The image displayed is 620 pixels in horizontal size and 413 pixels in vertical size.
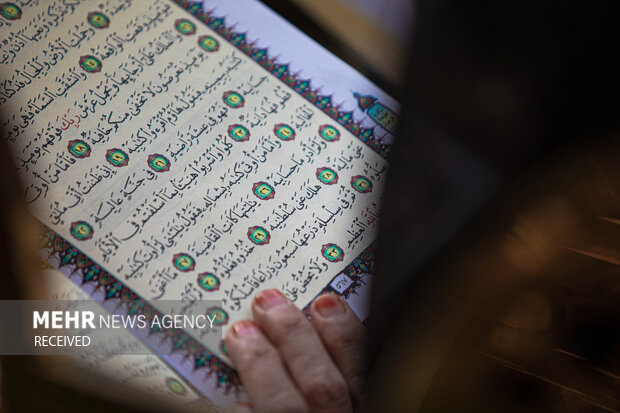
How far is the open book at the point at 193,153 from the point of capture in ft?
1.94

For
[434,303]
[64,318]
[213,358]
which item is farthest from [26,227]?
[434,303]

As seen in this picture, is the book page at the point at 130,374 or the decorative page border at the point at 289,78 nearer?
the book page at the point at 130,374

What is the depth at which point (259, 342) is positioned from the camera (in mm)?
598

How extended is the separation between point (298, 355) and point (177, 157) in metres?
0.27

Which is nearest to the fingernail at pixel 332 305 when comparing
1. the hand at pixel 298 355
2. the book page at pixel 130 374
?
the hand at pixel 298 355

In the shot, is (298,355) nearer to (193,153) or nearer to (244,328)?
(244,328)

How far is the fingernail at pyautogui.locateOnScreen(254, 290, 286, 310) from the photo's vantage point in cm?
59

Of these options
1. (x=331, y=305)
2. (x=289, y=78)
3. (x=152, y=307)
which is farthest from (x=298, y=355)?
(x=289, y=78)

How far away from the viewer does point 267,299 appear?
59cm

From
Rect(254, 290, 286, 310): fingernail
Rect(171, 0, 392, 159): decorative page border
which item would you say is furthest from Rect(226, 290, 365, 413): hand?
Rect(171, 0, 392, 159): decorative page border

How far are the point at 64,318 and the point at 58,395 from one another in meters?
0.09

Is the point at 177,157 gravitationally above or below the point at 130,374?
above

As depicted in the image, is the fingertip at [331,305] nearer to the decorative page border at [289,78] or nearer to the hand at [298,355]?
the hand at [298,355]

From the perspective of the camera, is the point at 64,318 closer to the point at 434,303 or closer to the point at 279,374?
the point at 279,374
